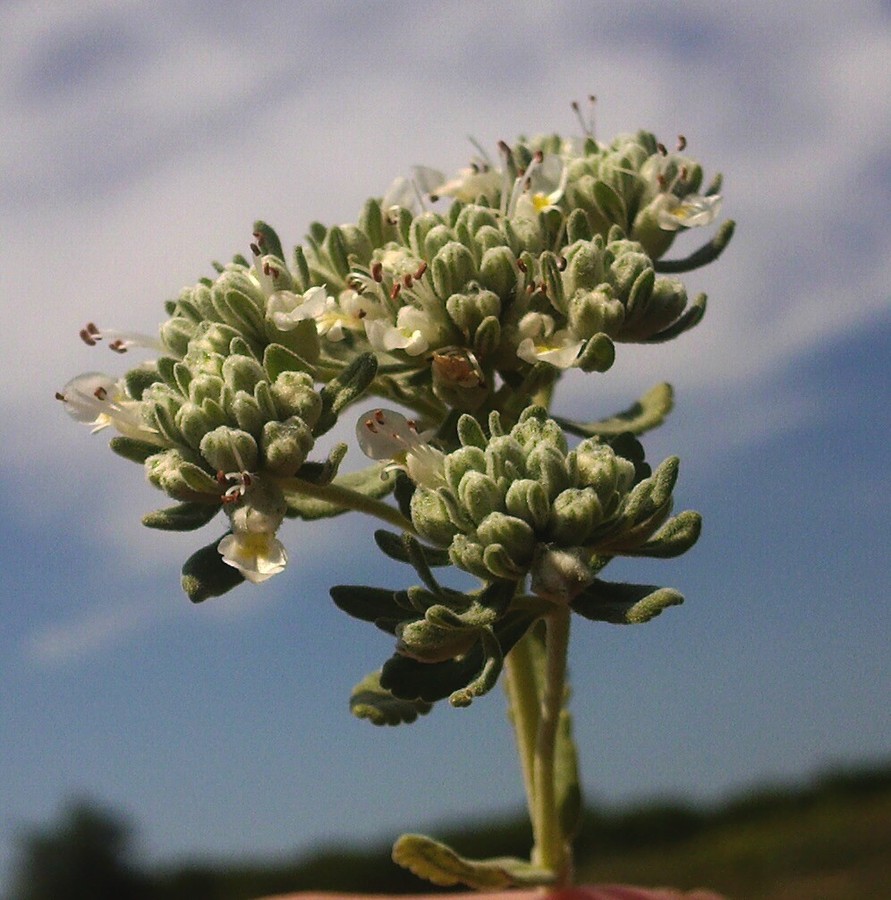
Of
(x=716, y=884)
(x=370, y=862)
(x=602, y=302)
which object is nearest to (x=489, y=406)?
(x=602, y=302)

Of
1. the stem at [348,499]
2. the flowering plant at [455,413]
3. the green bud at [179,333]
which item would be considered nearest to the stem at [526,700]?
the flowering plant at [455,413]

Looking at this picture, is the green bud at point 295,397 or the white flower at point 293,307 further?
the white flower at point 293,307

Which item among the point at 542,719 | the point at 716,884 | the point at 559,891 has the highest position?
the point at 716,884

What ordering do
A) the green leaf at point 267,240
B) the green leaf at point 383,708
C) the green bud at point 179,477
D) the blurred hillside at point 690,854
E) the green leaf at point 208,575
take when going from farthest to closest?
the blurred hillside at point 690,854 → the green leaf at point 383,708 → the green leaf at point 267,240 → the green leaf at point 208,575 → the green bud at point 179,477

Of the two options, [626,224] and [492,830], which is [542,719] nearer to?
[626,224]

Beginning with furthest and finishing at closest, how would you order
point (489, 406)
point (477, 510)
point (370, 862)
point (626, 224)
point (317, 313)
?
point (370, 862) < point (626, 224) < point (489, 406) < point (317, 313) < point (477, 510)

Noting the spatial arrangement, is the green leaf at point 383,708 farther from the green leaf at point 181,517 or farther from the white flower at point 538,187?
the white flower at point 538,187

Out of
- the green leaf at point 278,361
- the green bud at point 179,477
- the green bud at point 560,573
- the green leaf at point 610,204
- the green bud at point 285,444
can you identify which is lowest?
the green bud at point 560,573
